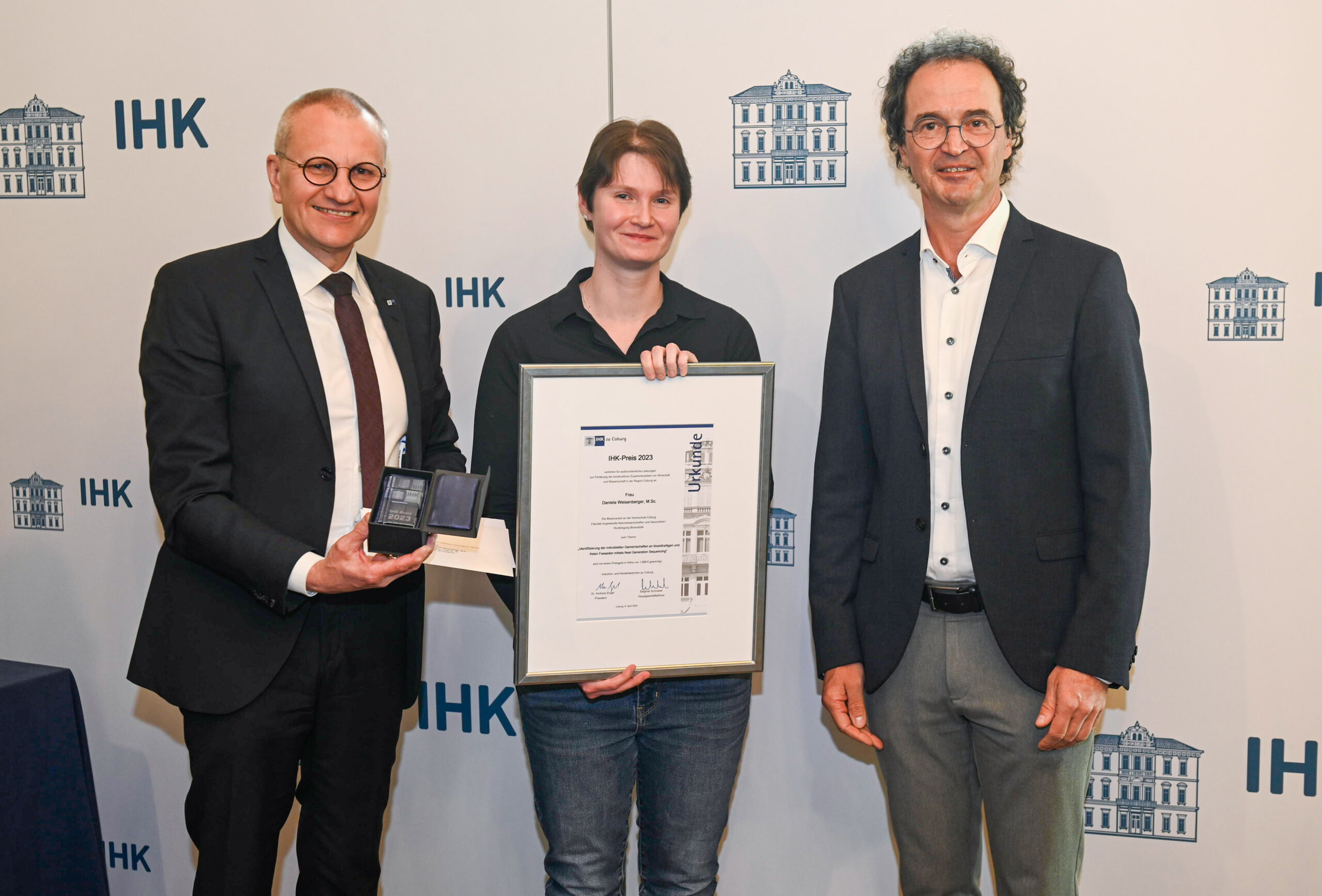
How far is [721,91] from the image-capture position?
2.52 m

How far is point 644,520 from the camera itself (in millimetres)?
1866

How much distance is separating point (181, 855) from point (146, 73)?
230cm

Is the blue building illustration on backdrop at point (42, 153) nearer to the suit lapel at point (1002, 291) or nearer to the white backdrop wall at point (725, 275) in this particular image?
the white backdrop wall at point (725, 275)

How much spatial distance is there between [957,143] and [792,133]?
Answer: 2.38 ft

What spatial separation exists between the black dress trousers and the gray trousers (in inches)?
40.6

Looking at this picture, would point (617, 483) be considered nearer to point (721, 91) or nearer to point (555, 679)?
point (555, 679)

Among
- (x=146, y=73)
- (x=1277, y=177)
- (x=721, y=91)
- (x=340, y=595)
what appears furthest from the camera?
(x=146, y=73)

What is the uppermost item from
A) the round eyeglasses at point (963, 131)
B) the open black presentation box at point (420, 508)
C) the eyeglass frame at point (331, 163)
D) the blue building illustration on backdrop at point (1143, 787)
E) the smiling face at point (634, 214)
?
the round eyeglasses at point (963, 131)

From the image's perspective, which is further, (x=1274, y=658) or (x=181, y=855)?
(x=181, y=855)

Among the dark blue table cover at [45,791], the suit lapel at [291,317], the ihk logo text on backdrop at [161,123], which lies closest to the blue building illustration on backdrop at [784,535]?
the suit lapel at [291,317]

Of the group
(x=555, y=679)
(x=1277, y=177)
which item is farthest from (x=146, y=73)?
(x=1277, y=177)

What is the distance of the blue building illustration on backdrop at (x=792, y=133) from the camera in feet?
8.18

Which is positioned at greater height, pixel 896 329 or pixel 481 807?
pixel 896 329

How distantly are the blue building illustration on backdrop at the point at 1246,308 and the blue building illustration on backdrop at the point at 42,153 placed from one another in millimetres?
3075
